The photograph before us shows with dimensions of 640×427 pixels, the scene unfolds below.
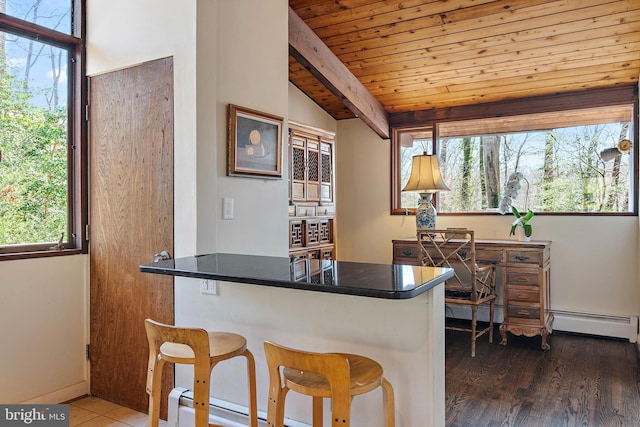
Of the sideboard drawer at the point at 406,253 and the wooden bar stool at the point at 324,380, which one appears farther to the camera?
the sideboard drawer at the point at 406,253

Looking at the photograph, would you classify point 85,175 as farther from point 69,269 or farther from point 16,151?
point 69,269

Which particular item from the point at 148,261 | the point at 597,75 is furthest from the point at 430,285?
the point at 597,75

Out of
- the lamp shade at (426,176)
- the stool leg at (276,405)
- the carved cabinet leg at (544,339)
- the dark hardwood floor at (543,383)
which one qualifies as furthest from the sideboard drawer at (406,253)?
the stool leg at (276,405)

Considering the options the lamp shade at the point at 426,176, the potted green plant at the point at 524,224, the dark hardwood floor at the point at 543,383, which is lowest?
the dark hardwood floor at the point at 543,383

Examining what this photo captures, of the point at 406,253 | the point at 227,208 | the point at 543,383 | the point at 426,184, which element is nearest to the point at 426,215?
the point at 426,184

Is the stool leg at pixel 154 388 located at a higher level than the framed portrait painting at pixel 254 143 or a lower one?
lower

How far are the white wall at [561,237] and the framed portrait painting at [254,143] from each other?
7.14 feet

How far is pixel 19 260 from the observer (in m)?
2.45

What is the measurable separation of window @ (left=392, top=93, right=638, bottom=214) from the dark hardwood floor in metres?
1.22

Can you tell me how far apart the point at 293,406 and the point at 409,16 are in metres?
2.72

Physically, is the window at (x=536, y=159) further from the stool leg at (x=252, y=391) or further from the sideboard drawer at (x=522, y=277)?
the stool leg at (x=252, y=391)

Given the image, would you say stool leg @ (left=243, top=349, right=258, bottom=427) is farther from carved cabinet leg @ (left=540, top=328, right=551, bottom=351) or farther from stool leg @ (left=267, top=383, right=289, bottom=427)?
carved cabinet leg @ (left=540, top=328, right=551, bottom=351)

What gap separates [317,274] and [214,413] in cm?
86

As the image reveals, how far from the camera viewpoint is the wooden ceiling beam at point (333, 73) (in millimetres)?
3234
